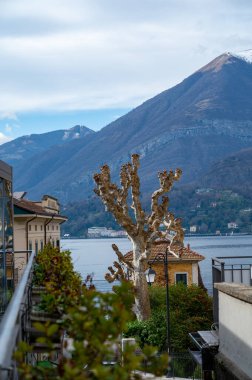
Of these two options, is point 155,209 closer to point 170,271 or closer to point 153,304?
point 153,304

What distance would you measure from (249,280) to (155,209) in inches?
904

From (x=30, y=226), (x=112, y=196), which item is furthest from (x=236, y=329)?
(x=30, y=226)

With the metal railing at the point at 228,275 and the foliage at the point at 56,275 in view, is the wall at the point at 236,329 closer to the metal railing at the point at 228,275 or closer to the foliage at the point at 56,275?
the metal railing at the point at 228,275

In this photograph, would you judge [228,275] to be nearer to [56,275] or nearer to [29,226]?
[56,275]

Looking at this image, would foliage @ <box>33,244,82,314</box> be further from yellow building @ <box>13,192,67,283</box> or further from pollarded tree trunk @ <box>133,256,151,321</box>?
pollarded tree trunk @ <box>133,256,151,321</box>

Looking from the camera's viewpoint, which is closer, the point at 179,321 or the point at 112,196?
the point at 112,196

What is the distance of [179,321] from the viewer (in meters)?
39.4

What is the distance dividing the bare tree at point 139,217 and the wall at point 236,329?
23765 mm

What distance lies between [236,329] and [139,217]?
88.5ft

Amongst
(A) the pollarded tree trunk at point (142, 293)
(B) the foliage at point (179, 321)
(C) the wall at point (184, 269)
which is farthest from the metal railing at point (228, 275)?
(C) the wall at point (184, 269)

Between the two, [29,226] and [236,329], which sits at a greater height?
[29,226]

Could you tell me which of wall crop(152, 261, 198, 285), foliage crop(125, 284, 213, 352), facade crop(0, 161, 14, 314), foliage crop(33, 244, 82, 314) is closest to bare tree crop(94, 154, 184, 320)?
foliage crop(125, 284, 213, 352)

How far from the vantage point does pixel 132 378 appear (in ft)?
13.0

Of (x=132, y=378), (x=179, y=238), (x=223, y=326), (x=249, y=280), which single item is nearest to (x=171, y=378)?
(x=179, y=238)
